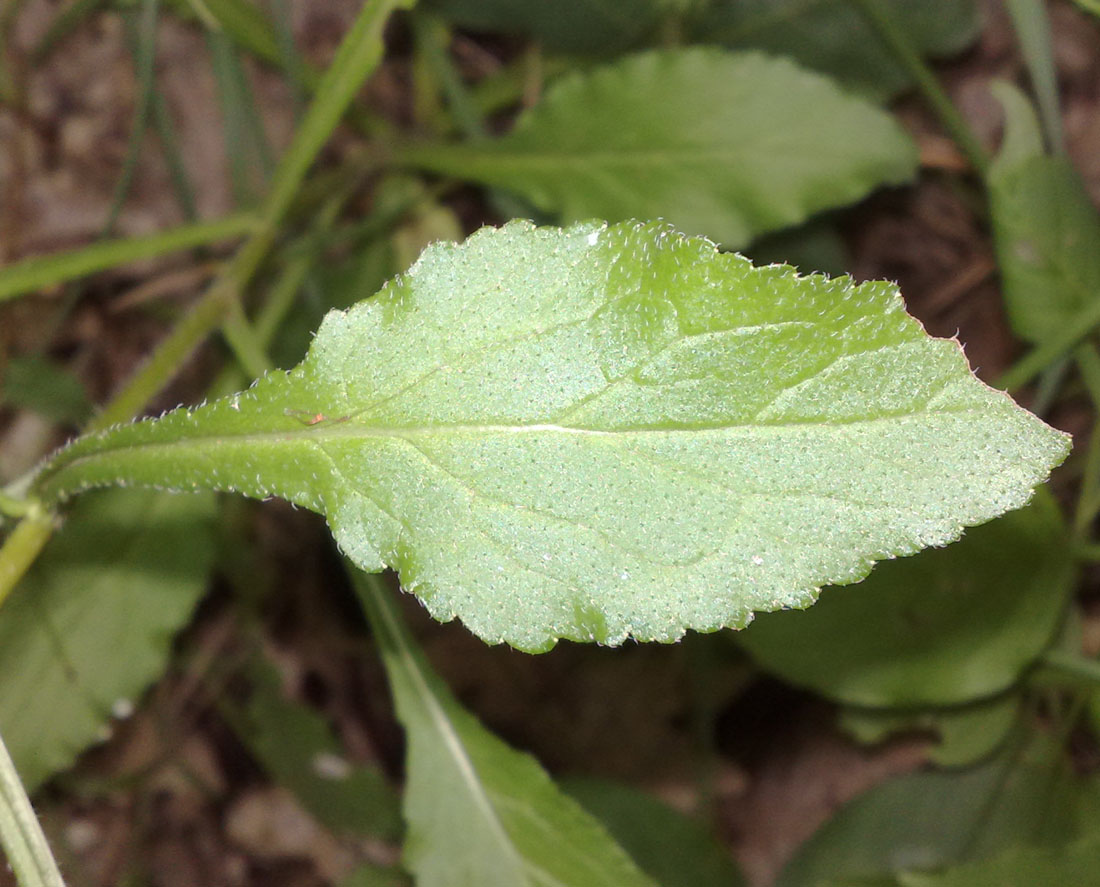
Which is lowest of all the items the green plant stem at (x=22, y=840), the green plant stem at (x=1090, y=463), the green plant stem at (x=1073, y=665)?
the green plant stem at (x=22, y=840)

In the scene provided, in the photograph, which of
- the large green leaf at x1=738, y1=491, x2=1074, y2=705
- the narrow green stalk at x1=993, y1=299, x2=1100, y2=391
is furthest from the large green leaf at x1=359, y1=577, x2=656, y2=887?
the narrow green stalk at x1=993, y1=299, x2=1100, y2=391

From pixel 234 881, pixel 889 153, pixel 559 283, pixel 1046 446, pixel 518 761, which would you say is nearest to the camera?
pixel 1046 446

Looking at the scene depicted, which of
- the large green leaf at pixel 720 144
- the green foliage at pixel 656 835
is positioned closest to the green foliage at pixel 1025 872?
the green foliage at pixel 656 835

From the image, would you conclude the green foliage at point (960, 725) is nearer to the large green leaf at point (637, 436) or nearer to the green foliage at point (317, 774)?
the green foliage at point (317, 774)

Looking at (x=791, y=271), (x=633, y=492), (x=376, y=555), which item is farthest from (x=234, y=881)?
(x=791, y=271)

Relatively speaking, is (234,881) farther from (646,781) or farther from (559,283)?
(559,283)

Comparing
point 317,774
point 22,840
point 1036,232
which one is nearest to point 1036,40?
point 1036,232

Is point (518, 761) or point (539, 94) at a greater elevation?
point (539, 94)
